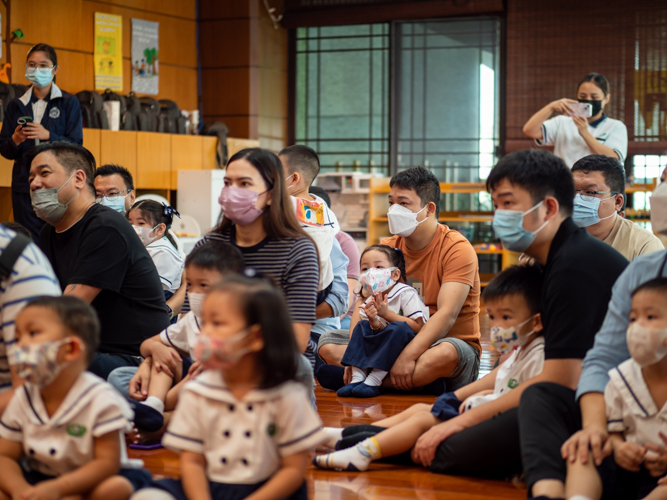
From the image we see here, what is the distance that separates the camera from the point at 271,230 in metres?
2.55

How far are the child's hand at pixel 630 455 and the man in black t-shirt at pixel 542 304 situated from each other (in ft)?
0.58

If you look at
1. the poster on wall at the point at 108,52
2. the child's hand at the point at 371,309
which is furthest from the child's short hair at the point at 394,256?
the poster on wall at the point at 108,52

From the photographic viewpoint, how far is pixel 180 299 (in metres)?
3.86

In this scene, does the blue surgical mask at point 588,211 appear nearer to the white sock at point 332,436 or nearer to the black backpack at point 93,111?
the white sock at point 332,436

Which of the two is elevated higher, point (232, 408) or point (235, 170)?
point (235, 170)

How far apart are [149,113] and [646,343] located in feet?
21.0

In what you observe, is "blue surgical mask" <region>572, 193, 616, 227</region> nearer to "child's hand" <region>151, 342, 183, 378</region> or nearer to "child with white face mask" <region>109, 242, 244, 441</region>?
"child with white face mask" <region>109, 242, 244, 441</region>

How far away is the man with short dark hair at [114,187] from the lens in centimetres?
414

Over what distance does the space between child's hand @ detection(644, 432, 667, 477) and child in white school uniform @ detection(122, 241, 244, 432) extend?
1.25 metres

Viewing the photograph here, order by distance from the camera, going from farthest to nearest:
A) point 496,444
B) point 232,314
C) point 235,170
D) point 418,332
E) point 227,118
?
point 227,118, point 418,332, point 235,170, point 496,444, point 232,314

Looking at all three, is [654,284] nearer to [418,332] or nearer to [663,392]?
[663,392]

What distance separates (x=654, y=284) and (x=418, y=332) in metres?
1.75

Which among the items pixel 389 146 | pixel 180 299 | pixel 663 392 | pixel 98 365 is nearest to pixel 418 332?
pixel 180 299

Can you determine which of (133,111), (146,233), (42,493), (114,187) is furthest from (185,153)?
(42,493)
